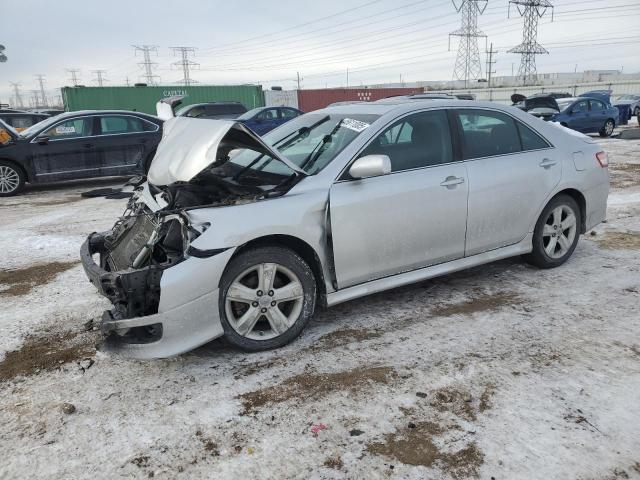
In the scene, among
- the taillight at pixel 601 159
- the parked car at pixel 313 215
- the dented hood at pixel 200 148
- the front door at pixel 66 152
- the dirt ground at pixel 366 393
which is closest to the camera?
the dirt ground at pixel 366 393

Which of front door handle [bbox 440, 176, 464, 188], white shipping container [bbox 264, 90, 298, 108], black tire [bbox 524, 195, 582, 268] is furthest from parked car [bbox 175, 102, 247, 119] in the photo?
white shipping container [bbox 264, 90, 298, 108]

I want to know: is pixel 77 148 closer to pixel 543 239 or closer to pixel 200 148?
pixel 200 148

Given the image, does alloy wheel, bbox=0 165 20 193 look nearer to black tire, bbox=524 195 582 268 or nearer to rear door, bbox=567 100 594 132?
black tire, bbox=524 195 582 268

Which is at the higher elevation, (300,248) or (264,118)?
(264,118)

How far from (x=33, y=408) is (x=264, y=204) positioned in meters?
1.78

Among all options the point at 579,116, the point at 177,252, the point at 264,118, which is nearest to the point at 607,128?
the point at 579,116

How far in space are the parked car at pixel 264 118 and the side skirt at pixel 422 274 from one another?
485 inches

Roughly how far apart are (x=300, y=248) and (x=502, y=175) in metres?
1.91

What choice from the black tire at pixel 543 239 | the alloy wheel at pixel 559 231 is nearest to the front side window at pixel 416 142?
the black tire at pixel 543 239

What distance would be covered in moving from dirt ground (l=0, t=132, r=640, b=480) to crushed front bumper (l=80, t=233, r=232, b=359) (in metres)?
0.24

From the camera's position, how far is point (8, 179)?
9.96 m

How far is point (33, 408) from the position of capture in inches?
113

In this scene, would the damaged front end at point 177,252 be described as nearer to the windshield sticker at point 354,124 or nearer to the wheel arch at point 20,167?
the windshield sticker at point 354,124

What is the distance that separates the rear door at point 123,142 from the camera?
10.6 metres
